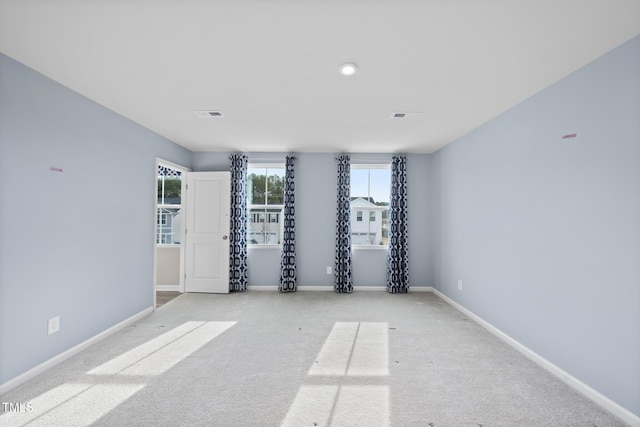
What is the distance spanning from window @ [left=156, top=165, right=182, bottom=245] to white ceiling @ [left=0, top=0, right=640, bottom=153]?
2235 millimetres

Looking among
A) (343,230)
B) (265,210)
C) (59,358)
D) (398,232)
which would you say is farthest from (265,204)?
(59,358)

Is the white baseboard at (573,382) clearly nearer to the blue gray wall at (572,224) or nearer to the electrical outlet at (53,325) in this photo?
the blue gray wall at (572,224)

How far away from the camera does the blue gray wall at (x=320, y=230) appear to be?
5016mm

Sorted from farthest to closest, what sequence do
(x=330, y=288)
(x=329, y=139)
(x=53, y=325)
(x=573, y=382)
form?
(x=330, y=288), (x=329, y=139), (x=53, y=325), (x=573, y=382)

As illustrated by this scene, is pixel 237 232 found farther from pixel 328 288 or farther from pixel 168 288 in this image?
pixel 328 288

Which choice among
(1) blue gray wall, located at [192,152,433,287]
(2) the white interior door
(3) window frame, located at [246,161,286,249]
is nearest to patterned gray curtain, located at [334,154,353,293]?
(1) blue gray wall, located at [192,152,433,287]

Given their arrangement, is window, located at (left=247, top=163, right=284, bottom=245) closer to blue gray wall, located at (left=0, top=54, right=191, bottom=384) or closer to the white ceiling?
blue gray wall, located at (left=0, top=54, right=191, bottom=384)

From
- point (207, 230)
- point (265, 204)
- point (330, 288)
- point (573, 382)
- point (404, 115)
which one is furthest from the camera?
point (265, 204)

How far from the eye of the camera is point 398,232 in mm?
4945

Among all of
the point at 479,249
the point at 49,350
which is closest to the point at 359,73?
the point at 479,249

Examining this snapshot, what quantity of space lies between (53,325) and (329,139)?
364 centimetres

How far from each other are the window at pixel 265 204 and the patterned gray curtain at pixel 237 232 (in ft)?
1.00

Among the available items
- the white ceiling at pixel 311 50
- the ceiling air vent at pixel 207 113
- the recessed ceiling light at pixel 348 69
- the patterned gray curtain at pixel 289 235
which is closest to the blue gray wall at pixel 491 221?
the white ceiling at pixel 311 50

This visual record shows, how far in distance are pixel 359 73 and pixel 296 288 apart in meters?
3.73
